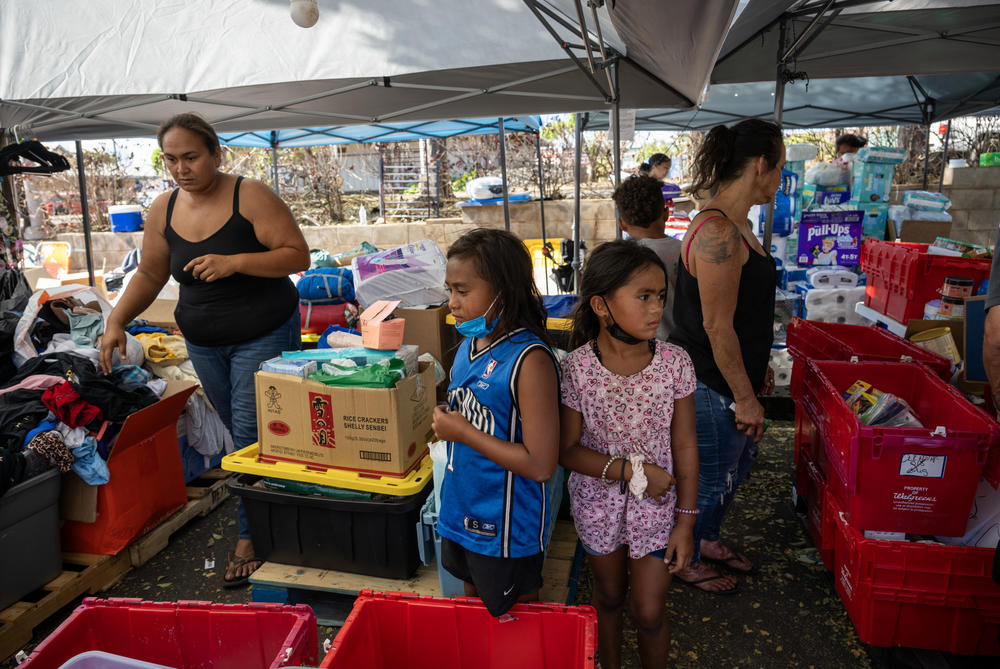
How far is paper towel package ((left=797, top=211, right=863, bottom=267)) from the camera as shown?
5.22 metres

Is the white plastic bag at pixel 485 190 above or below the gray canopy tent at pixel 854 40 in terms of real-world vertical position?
below

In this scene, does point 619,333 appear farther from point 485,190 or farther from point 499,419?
point 485,190

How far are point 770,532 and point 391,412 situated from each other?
2098mm

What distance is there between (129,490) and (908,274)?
429 cm

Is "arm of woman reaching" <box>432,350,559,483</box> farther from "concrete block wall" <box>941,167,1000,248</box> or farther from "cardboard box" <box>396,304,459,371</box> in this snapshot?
"concrete block wall" <box>941,167,1000,248</box>

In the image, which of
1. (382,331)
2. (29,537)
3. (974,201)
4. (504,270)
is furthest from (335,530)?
(974,201)

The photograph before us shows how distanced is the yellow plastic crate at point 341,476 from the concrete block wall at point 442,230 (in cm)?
872

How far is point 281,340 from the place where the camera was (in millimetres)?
2811

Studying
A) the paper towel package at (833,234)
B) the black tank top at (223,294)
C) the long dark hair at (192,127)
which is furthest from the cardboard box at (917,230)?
the long dark hair at (192,127)

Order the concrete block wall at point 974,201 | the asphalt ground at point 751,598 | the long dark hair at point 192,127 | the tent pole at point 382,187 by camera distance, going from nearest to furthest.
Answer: the asphalt ground at point 751,598 < the long dark hair at point 192,127 < the concrete block wall at point 974,201 < the tent pole at point 382,187

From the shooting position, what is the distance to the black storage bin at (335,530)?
2486 mm

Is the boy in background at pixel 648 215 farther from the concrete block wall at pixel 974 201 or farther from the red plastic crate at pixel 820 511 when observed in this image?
the concrete block wall at pixel 974 201

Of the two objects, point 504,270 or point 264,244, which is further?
Answer: point 264,244

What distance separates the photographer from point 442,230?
11664 mm
